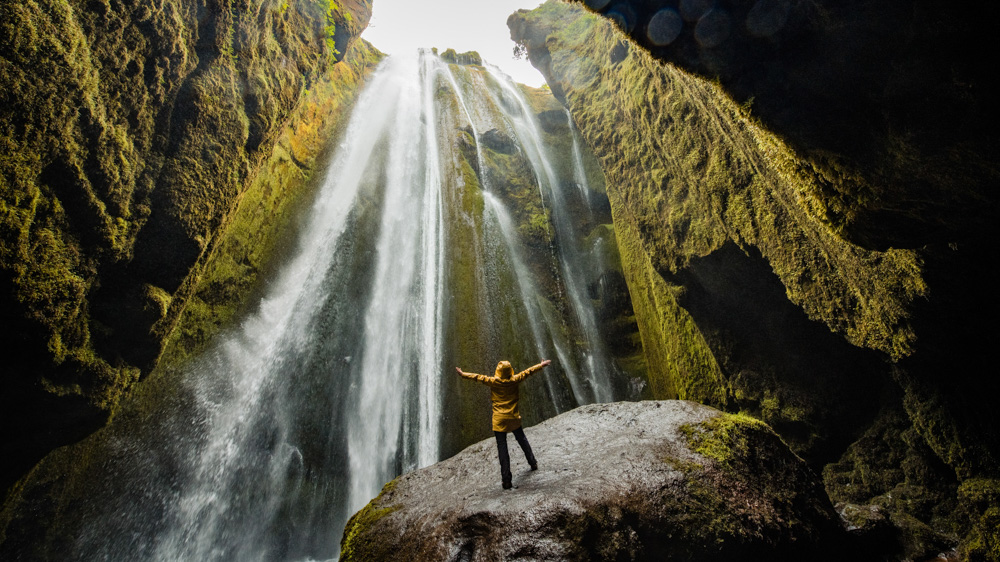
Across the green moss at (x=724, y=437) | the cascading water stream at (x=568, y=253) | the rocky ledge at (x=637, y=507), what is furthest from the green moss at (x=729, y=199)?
the cascading water stream at (x=568, y=253)

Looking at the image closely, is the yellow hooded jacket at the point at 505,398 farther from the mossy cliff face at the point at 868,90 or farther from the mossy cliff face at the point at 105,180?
the mossy cliff face at the point at 105,180

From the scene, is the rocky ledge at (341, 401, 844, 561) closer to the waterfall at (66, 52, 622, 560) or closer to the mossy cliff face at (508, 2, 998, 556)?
the mossy cliff face at (508, 2, 998, 556)

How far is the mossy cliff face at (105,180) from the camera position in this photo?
385 centimetres

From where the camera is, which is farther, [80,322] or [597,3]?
[80,322]

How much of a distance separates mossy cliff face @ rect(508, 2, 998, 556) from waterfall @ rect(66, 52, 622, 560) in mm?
3917

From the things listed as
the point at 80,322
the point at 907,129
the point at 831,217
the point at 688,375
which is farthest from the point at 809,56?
the point at 80,322

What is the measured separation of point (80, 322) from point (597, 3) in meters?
7.07

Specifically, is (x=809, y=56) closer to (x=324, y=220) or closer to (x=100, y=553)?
(x=100, y=553)

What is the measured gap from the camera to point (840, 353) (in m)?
6.62

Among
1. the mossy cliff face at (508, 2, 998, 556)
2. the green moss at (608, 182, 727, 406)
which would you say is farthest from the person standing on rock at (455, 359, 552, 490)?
the green moss at (608, 182, 727, 406)

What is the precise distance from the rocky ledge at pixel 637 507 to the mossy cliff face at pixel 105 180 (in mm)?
4241

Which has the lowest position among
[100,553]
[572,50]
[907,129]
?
[100,553]

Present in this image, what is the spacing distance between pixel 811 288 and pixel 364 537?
272 inches

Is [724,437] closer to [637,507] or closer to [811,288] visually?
[637,507]
